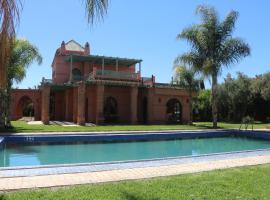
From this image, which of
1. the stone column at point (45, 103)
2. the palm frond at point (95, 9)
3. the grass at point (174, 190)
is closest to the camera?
the palm frond at point (95, 9)

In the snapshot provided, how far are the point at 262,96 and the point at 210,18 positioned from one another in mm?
13042

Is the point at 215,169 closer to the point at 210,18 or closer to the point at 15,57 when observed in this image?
the point at 15,57

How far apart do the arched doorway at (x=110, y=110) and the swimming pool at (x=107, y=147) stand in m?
11.5

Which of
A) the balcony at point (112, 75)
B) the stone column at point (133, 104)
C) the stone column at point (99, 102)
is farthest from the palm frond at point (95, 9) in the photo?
the stone column at point (133, 104)

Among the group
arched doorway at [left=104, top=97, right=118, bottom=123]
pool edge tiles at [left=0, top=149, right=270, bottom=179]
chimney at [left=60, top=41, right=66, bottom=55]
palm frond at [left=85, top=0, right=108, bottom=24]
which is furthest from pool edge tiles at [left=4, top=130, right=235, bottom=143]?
chimney at [left=60, top=41, right=66, bottom=55]

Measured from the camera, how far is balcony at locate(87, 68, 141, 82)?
28.0 metres

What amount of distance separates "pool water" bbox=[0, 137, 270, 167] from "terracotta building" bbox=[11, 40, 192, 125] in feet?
31.4

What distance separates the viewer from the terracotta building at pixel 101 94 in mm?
27547

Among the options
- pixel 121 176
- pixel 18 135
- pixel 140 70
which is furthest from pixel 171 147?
pixel 140 70

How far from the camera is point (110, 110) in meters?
32.2

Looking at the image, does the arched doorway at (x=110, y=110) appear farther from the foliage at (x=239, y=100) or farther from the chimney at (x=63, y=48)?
the foliage at (x=239, y=100)

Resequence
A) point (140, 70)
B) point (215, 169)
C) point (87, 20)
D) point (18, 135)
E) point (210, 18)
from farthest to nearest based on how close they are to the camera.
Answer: point (140, 70)
point (210, 18)
point (18, 135)
point (215, 169)
point (87, 20)

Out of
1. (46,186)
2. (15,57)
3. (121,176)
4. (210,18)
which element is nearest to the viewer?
(46,186)

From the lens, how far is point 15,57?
20.7m
